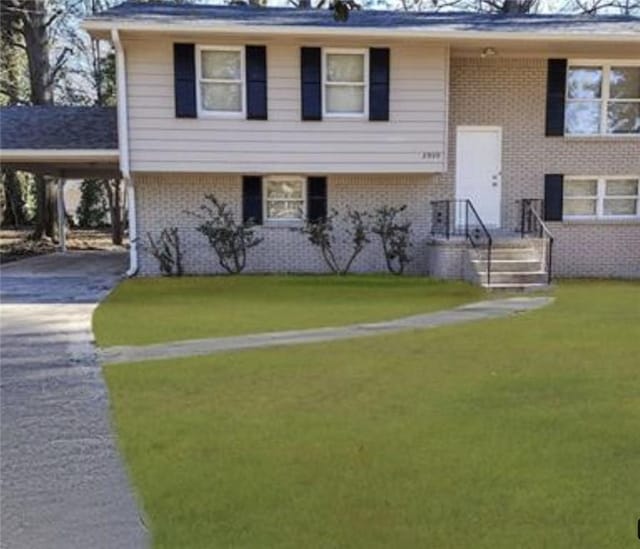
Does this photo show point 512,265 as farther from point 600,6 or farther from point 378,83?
point 600,6

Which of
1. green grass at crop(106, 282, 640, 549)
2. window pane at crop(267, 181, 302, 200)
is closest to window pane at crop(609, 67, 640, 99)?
window pane at crop(267, 181, 302, 200)

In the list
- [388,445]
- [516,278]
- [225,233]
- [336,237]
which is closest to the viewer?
[388,445]

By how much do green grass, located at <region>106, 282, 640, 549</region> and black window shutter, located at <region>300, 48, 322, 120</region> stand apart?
7.68 meters

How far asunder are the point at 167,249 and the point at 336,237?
11.8 feet

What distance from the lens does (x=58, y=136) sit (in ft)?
49.7

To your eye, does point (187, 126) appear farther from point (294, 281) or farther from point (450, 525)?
point (450, 525)

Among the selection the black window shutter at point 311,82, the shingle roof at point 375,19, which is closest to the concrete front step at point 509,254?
the black window shutter at point 311,82

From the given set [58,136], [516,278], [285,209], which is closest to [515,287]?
[516,278]

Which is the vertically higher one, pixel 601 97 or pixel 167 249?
pixel 601 97

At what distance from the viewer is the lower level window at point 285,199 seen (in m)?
14.8

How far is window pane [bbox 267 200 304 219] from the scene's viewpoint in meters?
14.8

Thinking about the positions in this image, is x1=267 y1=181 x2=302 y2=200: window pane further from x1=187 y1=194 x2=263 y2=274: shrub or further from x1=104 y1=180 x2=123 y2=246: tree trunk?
x1=104 y1=180 x2=123 y2=246: tree trunk

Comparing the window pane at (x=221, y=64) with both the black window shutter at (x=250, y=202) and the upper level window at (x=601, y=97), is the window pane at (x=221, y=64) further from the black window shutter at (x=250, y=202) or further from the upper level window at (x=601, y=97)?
the upper level window at (x=601, y=97)

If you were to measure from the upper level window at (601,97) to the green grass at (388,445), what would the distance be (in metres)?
9.24
